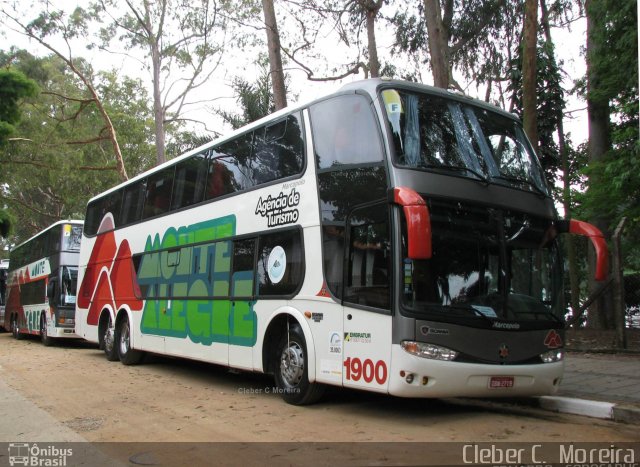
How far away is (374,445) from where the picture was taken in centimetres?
543

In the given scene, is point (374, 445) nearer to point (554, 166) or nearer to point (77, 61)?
point (554, 166)

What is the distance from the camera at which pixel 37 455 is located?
211 inches

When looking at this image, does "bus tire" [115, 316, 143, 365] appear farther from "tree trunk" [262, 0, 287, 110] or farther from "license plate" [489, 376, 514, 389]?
"license plate" [489, 376, 514, 389]

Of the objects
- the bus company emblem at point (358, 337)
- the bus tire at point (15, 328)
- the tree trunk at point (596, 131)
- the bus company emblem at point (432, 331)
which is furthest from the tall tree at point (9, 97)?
the bus company emblem at point (432, 331)

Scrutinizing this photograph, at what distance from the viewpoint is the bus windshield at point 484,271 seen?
→ 243 inches

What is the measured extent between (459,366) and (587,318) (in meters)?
10.6

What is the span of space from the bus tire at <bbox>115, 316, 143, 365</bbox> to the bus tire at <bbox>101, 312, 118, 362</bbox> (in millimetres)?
161

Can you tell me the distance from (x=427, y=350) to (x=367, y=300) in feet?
2.89

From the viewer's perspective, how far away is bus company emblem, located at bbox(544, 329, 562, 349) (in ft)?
22.3

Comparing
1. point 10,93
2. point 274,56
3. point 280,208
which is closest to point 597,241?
point 280,208

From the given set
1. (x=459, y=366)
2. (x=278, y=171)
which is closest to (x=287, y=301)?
(x=278, y=171)

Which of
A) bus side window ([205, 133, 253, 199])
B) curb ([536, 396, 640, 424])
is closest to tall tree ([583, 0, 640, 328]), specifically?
curb ([536, 396, 640, 424])

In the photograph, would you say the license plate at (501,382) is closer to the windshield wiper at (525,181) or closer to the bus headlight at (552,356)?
the bus headlight at (552,356)

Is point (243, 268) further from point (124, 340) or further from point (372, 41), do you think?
point (372, 41)
